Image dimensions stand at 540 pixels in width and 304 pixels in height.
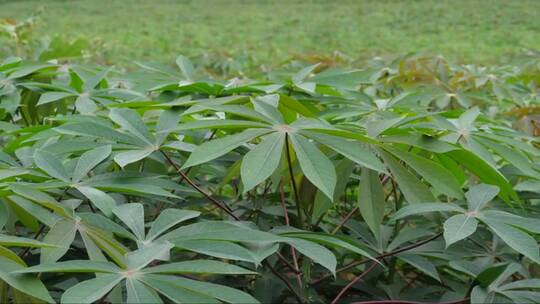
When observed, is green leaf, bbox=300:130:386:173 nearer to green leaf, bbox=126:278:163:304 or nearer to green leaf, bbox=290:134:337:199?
green leaf, bbox=290:134:337:199

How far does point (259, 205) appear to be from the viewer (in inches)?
32.4

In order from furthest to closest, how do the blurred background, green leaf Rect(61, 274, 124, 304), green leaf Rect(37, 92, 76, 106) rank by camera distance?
the blurred background
green leaf Rect(37, 92, 76, 106)
green leaf Rect(61, 274, 124, 304)

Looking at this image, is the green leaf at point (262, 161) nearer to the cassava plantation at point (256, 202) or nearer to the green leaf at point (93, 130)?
the cassava plantation at point (256, 202)

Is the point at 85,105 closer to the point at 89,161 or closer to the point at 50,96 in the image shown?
the point at 50,96

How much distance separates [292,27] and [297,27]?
62 millimetres

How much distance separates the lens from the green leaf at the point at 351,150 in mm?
646

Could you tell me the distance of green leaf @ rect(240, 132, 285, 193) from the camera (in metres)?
0.62

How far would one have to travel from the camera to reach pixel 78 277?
75 centimetres

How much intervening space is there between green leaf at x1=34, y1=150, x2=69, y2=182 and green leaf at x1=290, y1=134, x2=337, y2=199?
222 millimetres

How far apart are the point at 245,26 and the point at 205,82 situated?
7959 mm

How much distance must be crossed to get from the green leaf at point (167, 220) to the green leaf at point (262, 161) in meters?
0.06

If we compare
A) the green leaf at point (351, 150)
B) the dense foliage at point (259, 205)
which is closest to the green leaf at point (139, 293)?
the dense foliage at point (259, 205)

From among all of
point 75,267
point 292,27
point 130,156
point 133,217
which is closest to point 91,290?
point 75,267

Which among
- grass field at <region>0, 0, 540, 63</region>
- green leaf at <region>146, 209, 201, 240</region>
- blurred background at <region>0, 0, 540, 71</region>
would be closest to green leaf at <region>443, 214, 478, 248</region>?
green leaf at <region>146, 209, 201, 240</region>
